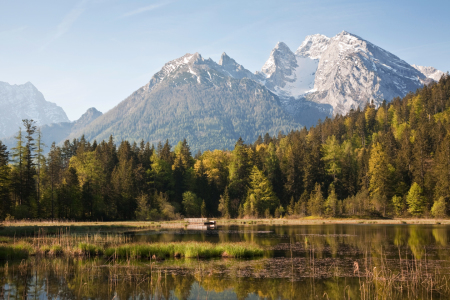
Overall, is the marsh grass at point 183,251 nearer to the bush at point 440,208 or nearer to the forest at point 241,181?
the forest at point 241,181

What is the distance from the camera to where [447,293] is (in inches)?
873

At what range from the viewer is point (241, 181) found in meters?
119

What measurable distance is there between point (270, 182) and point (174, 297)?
327 ft

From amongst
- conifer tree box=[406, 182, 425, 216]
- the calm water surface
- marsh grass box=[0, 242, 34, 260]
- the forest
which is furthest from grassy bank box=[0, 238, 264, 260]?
conifer tree box=[406, 182, 425, 216]

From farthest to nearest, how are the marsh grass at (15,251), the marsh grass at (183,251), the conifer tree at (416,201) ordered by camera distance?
1. the conifer tree at (416,201)
2. the marsh grass at (183,251)
3. the marsh grass at (15,251)

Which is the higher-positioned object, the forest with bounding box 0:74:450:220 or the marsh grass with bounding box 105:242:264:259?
the forest with bounding box 0:74:450:220

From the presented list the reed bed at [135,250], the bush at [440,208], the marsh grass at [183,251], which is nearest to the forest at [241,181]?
the bush at [440,208]

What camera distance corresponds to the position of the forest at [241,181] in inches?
3474

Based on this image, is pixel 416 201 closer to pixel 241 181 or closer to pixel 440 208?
pixel 440 208

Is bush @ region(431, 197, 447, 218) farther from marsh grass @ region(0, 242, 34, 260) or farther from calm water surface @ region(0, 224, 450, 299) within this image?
marsh grass @ region(0, 242, 34, 260)

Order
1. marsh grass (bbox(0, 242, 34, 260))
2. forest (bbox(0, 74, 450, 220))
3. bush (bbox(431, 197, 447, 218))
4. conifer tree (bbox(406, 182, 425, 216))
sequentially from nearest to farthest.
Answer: marsh grass (bbox(0, 242, 34, 260)), forest (bbox(0, 74, 450, 220)), bush (bbox(431, 197, 447, 218)), conifer tree (bbox(406, 182, 425, 216))

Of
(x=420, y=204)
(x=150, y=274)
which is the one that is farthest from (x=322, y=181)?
(x=150, y=274)

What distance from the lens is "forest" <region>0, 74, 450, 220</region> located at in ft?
290

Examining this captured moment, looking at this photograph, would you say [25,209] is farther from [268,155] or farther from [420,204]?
[420,204]
